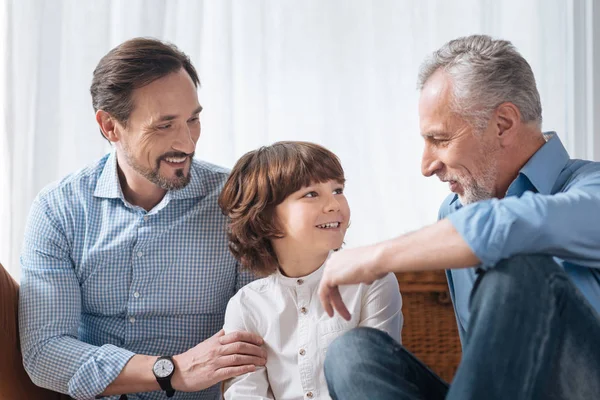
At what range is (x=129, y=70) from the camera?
1985mm

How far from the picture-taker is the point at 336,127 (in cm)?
241

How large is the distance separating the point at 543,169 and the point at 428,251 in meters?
0.46

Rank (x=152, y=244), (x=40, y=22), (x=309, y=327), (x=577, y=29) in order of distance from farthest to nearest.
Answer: (x=577, y=29) → (x=40, y=22) → (x=152, y=244) → (x=309, y=327)

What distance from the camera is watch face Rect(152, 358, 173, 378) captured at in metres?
1.77

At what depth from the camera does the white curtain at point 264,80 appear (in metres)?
2.37

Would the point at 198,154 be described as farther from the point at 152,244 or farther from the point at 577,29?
the point at 577,29

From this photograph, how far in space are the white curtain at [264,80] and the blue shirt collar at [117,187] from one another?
1.23 ft

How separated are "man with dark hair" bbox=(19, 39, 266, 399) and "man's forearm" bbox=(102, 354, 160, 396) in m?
0.11

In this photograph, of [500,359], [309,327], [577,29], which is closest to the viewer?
[500,359]

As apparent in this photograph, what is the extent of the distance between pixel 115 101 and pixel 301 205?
606mm

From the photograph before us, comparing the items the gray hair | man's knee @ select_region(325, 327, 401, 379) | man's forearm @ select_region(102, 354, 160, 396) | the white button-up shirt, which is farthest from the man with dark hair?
the gray hair

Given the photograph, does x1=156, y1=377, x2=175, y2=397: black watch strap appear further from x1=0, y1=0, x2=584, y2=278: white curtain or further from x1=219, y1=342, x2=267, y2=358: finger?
x1=0, y1=0, x2=584, y2=278: white curtain

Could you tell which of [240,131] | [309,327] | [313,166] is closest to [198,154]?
[240,131]

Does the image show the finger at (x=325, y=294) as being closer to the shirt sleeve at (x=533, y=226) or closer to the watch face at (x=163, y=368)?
the shirt sleeve at (x=533, y=226)
